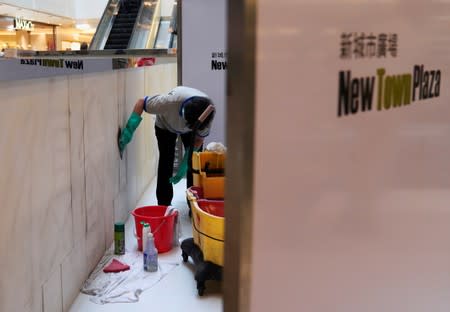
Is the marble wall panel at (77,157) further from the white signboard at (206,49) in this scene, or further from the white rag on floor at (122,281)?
the white signboard at (206,49)

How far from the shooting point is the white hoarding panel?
67cm

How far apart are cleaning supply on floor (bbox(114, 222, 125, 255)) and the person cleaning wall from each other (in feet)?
2.34

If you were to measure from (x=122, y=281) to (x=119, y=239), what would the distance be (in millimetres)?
432

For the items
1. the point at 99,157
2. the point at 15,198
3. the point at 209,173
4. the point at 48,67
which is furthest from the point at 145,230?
the point at 48,67

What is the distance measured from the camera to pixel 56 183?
93.5 inches

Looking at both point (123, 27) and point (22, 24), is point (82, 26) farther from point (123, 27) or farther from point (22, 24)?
point (123, 27)

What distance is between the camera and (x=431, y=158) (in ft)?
3.88

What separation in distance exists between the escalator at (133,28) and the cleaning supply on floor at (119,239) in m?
6.10

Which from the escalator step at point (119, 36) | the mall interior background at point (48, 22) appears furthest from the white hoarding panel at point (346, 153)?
the mall interior background at point (48, 22)

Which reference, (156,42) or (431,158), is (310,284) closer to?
(431,158)

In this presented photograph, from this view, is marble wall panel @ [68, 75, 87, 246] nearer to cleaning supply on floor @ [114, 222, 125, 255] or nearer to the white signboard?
cleaning supply on floor @ [114, 222, 125, 255]

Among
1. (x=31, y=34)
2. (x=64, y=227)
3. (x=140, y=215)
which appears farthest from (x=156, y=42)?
(x=64, y=227)

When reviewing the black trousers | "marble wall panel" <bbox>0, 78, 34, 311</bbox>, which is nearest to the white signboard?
the black trousers

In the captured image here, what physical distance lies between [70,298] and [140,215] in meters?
0.89
